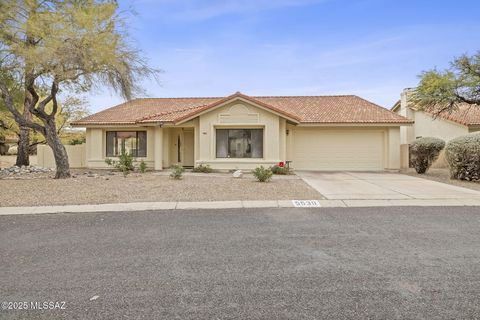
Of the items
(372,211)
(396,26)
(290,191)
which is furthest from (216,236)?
(396,26)

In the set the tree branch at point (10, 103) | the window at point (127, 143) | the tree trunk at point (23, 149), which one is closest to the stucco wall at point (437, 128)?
the window at point (127, 143)

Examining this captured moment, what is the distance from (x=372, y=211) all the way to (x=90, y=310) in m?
6.66

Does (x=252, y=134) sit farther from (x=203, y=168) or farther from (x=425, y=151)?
(x=425, y=151)

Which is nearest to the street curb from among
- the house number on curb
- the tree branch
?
the house number on curb

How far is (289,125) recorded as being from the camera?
20.1 m

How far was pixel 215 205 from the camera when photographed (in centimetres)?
886

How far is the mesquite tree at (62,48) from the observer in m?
13.9

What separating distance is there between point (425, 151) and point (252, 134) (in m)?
9.37

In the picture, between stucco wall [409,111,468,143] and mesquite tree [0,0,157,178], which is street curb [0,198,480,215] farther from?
stucco wall [409,111,468,143]

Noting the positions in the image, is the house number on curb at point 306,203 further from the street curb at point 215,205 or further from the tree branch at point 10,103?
the tree branch at point 10,103

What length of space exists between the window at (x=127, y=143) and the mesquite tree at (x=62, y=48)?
5.36 metres

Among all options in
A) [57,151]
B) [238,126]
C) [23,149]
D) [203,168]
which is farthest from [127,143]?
[238,126]

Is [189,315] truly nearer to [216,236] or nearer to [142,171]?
[216,236]

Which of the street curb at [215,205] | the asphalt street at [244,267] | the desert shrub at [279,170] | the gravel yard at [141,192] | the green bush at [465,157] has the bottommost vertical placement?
the asphalt street at [244,267]
